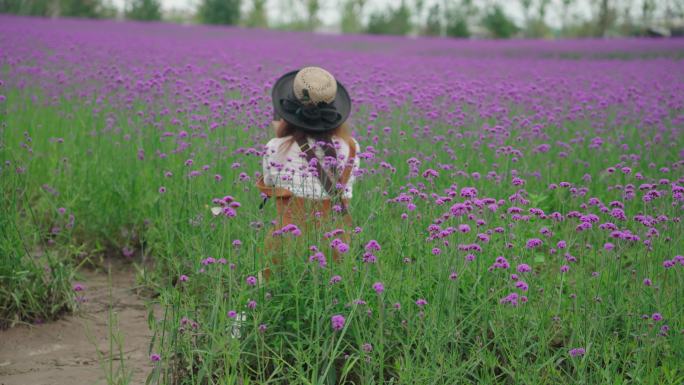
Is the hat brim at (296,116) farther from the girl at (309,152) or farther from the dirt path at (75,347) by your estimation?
the dirt path at (75,347)

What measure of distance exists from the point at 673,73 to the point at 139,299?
8.82 m

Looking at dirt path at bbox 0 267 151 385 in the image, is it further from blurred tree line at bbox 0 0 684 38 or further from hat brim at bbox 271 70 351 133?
blurred tree line at bbox 0 0 684 38

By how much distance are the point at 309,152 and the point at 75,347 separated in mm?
1495

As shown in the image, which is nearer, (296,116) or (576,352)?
(576,352)

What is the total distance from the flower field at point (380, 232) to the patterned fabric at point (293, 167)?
0.34ft

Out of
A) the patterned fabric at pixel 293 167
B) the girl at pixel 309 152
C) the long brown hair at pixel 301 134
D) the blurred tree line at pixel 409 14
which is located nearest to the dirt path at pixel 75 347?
the girl at pixel 309 152

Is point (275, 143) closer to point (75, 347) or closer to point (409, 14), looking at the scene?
point (75, 347)

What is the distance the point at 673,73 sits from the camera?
10.6m

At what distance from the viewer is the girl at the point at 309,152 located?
11.6 ft

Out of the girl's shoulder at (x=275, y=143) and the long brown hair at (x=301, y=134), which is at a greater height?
the long brown hair at (x=301, y=134)

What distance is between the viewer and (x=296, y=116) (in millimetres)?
3773

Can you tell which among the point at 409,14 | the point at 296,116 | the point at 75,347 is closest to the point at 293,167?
the point at 296,116

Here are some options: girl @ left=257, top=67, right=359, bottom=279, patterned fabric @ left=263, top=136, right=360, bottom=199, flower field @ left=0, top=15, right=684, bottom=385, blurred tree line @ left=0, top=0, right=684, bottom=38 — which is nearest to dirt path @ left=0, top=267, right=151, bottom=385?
flower field @ left=0, top=15, right=684, bottom=385

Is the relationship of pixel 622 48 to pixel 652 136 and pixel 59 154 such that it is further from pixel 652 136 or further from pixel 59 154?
pixel 59 154
